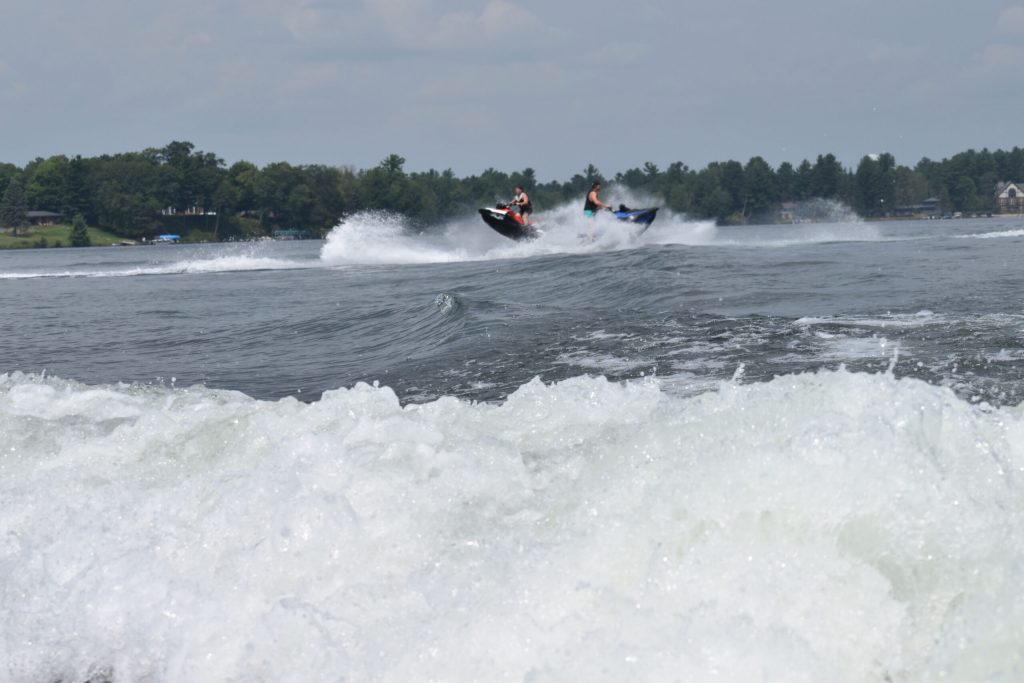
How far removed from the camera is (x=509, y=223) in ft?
105

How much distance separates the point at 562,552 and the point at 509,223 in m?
29.0

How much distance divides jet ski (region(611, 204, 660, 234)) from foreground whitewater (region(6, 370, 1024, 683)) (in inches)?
1095

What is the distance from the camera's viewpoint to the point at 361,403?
17.3 ft

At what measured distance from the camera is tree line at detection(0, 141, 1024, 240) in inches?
5384

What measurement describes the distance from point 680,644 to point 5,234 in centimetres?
13972

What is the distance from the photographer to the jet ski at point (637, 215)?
3222cm

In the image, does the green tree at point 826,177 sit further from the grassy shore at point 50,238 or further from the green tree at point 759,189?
the grassy shore at point 50,238

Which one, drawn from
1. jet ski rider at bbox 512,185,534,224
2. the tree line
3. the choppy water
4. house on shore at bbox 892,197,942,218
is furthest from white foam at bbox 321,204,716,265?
house on shore at bbox 892,197,942,218

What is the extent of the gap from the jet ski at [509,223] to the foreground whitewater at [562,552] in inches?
1051

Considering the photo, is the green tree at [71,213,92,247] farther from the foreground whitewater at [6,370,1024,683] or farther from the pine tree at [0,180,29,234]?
the foreground whitewater at [6,370,1024,683]

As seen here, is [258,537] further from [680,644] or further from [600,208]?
[600,208]

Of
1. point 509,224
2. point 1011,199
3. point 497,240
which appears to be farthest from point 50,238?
point 1011,199

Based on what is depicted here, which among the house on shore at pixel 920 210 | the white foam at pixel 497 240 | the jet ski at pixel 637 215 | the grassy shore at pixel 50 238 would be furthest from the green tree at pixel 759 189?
the jet ski at pixel 637 215

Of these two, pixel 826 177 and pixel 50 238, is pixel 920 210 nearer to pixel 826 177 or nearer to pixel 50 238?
pixel 826 177
